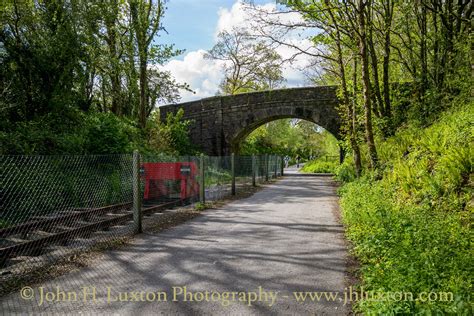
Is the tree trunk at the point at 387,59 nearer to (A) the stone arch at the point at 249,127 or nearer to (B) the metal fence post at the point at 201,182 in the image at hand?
(B) the metal fence post at the point at 201,182

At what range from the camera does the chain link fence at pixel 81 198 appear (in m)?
5.76

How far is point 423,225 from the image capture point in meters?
4.60

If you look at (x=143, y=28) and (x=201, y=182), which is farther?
(x=143, y=28)

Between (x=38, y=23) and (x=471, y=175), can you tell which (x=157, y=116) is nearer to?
(x=38, y=23)

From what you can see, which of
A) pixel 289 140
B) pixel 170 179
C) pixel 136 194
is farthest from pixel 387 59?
pixel 289 140

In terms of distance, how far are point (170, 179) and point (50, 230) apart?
4.28 m

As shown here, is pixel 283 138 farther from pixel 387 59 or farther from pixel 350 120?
pixel 387 59

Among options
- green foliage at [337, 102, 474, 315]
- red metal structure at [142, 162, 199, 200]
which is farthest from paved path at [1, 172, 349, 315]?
red metal structure at [142, 162, 199, 200]

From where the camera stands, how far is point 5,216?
7562 millimetres

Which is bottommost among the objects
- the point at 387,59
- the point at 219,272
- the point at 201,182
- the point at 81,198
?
the point at 219,272

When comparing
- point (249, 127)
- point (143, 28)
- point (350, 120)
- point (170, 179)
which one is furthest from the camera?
point (249, 127)

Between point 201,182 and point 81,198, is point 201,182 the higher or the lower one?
the higher one

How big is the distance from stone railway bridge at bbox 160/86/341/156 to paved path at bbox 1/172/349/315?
16.8m

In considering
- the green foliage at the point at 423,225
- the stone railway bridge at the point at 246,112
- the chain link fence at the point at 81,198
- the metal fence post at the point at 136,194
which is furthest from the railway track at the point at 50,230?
the stone railway bridge at the point at 246,112
